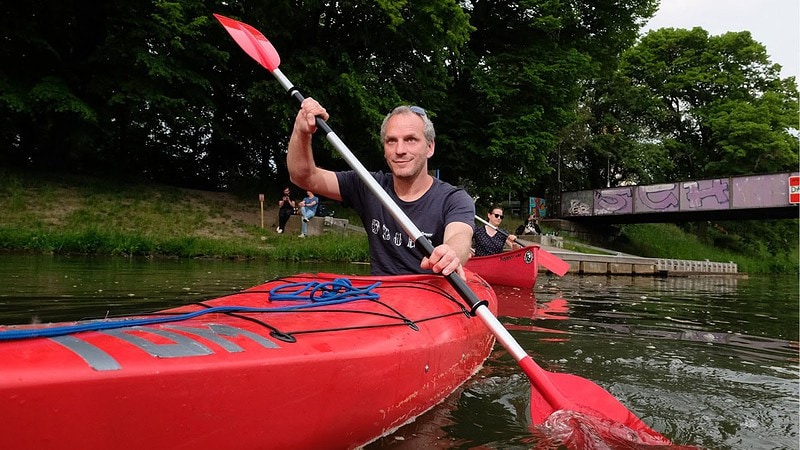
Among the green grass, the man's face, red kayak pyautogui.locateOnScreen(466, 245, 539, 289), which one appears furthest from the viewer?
the green grass

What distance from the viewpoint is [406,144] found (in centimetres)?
345

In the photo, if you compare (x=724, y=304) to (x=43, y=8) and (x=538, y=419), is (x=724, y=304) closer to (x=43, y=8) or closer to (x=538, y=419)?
(x=538, y=419)

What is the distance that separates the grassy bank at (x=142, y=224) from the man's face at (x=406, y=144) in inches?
376

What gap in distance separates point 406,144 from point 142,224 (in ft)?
39.6

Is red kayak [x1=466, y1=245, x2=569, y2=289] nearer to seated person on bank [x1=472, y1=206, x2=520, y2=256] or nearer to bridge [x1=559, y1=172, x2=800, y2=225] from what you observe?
seated person on bank [x1=472, y1=206, x2=520, y2=256]

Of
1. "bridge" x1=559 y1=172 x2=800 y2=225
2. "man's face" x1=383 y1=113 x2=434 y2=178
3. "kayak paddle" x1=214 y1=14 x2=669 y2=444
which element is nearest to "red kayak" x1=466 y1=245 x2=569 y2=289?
"man's face" x1=383 y1=113 x2=434 y2=178

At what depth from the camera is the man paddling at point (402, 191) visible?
3.44 m

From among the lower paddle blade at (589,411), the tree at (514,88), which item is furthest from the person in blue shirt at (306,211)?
the lower paddle blade at (589,411)

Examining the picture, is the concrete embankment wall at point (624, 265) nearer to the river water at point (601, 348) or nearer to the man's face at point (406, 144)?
the river water at point (601, 348)

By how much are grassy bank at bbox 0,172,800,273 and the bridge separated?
12389 millimetres

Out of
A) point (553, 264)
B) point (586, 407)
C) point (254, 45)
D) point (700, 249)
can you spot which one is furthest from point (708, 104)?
point (586, 407)

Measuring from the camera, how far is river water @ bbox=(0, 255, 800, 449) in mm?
2753

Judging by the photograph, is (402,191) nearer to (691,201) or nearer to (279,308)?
(279,308)

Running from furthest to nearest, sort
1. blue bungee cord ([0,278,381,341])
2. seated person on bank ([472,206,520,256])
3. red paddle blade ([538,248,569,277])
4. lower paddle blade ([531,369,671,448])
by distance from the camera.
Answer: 1. seated person on bank ([472,206,520,256])
2. red paddle blade ([538,248,569,277])
3. lower paddle blade ([531,369,671,448])
4. blue bungee cord ([0,278,381,341])
